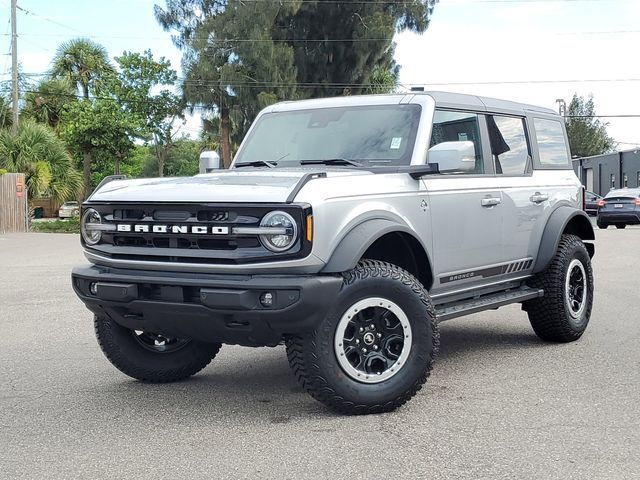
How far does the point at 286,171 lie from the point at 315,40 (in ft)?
122

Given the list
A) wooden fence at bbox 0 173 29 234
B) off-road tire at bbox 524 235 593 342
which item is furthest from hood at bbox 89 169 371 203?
wooden fence at bbox 0 173 29 234

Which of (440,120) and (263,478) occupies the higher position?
(440,120)

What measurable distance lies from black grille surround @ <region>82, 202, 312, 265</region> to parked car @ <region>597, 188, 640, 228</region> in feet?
88.6

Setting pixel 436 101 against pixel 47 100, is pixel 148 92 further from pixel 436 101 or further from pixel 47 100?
pixel 436 101

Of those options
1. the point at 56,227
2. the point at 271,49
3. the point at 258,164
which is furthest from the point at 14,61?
the point at 258,164

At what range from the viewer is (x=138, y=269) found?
521 cm

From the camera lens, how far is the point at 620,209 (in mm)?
29797

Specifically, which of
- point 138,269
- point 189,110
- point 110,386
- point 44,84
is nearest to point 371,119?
point 138,269

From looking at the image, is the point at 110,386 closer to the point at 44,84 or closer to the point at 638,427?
the point at 638,427

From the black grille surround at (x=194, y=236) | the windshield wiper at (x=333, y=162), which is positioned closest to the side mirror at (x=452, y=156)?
the windshield wiper at (x=333, y=162)

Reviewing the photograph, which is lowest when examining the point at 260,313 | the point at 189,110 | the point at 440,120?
the point at 260,313

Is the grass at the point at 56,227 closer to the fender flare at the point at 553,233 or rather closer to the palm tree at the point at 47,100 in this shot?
the palm tree at the point at 47,100

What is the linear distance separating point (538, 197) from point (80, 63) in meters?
43.6

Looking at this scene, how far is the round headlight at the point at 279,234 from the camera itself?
188 inches
